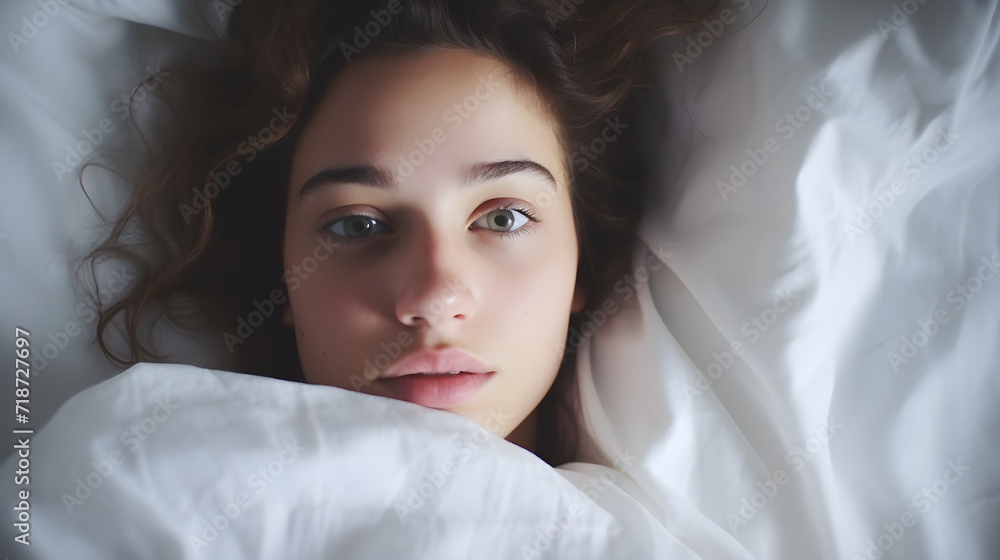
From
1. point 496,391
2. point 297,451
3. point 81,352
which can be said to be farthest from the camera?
point 81,352

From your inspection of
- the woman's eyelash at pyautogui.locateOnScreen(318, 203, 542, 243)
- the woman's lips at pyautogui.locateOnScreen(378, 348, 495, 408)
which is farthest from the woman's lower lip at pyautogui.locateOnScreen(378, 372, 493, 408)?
the woman's eyelash at pyautogui.locateOnScreen(318, 203, 542, 243)

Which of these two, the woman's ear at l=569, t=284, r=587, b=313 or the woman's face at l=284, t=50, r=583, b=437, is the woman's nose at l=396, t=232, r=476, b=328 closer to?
the woman's face at l=284, t=50, r=583, b=437

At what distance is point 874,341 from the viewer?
0.80m

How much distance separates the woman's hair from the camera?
0.83 m

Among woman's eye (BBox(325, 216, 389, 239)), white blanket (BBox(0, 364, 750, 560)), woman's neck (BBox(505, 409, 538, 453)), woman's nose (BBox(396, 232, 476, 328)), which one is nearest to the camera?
white blanket (BBox(0, 364, 750, 560))

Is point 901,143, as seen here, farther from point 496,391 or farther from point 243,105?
point 243,105

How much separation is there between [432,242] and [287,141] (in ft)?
0.99

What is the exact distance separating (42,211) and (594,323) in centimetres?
79

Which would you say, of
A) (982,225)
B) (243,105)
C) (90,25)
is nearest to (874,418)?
(982,225)

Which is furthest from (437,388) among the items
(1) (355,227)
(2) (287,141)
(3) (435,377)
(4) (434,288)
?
(2) (287,141)

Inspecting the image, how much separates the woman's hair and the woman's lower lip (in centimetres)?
25

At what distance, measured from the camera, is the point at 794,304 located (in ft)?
2.53

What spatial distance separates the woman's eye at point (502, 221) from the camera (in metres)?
0.79

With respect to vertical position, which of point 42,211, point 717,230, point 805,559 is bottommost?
point 805,559
